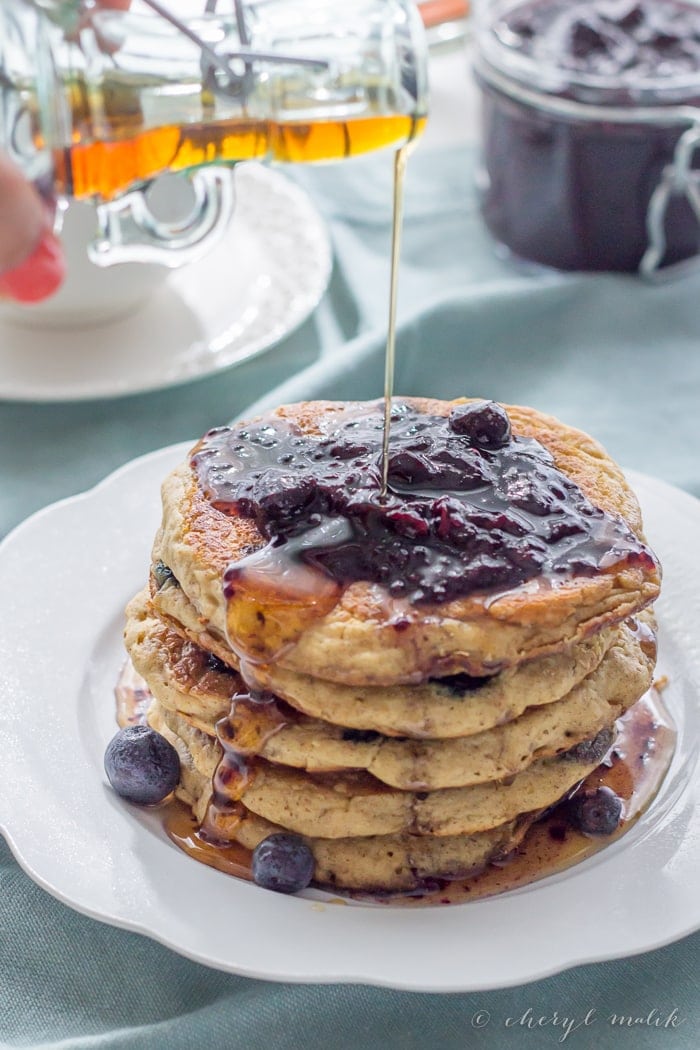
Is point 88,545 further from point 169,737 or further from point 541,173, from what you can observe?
point 541,173

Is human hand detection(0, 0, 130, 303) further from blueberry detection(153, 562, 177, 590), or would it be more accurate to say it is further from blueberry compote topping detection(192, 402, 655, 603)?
blueberry detection(153, 562, 177, 590)

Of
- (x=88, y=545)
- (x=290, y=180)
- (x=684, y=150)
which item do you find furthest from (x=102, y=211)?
(x=290, y=180)

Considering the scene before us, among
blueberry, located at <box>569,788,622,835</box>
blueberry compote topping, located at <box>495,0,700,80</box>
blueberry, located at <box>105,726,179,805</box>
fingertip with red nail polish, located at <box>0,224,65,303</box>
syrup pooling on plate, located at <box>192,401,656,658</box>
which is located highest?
fingertip with red nail polish, located at <box>0,224,65,303</box>

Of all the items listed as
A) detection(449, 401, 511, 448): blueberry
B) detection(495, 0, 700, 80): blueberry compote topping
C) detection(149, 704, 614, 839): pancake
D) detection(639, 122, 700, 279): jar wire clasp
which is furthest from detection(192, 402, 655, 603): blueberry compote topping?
detection(495, 0, 700, 80): blueberry compote topping

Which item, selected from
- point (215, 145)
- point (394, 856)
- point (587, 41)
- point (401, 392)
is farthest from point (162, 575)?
point (587, 41)

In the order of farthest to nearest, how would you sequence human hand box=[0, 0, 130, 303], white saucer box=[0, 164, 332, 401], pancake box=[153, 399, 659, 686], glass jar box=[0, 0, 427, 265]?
white saucer box=[0, 164, 332, 401], pancake box=[153, 399, 659, 686], glass jar box=[0, 0, 427, 265], human hand box=[0, 0, 130, 303]

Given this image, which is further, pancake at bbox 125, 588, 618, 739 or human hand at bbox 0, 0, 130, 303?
pancake at bbox 125, 588, 618, 739

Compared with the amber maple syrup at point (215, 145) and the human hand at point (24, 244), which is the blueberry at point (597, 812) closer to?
the amber maple syrup at point (215, 145)
